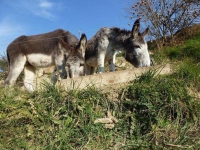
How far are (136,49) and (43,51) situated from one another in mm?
2993

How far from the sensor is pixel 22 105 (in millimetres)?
3734

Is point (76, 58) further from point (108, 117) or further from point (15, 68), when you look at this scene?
point (108, 117)

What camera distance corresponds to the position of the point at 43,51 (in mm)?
8203

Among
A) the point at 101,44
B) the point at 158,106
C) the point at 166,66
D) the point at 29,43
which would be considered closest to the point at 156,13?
the point at 101,44

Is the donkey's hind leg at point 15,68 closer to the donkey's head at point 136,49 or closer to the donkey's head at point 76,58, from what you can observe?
the donkey's head at point 76,58

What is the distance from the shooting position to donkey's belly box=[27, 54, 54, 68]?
812 cm

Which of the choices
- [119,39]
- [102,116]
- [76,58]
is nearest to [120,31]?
[119,39]

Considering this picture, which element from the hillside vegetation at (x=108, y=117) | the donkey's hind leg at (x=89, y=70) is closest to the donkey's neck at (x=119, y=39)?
the donkey's hind leg at (x=89, y=70)

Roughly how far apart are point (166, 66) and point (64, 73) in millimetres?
3688

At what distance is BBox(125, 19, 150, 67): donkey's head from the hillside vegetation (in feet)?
11.3

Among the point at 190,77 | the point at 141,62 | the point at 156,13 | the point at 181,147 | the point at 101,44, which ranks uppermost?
the point at 156,13

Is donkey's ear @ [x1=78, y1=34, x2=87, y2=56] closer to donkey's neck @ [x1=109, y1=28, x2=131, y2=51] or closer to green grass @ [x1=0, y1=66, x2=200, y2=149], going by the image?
donkey's neck @ [x1=109, y1=28, x2=131, y2=51]

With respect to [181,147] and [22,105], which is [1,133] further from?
[181,147]

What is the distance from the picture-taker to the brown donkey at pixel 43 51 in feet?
25.3
